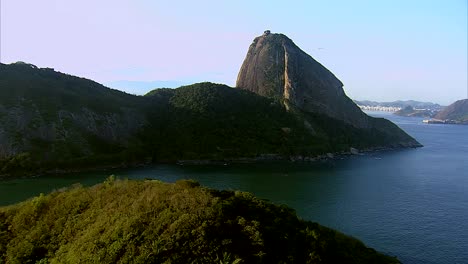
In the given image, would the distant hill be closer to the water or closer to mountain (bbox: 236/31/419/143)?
mountain (bbox: 236/31/419/143)

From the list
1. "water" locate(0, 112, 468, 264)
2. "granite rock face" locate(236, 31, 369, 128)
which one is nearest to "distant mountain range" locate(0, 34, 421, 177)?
"granite rock face" locate(236, 31, 369, 128)

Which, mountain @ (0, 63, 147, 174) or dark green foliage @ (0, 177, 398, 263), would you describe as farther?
mountain @ (0, 63, 147, 174)

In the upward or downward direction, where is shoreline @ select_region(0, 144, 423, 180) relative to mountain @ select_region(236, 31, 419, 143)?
downward

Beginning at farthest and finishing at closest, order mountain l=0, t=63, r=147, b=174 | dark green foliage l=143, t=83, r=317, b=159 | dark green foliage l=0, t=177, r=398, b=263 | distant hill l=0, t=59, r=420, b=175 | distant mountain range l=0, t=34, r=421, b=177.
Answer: dark green foliage l=143, t=83, r=317, b=159, distant mountain range l=0, t=34, r=421, b=177, distant hill l=0, t=59, r=420, b=175, mountain l=0, t=63, r=147, b=174, dark green foliage l=0, t=177, r=398, b=263

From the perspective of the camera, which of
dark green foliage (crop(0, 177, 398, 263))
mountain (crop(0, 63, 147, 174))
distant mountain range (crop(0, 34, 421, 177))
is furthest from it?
distant mountain range (crop(0, 34, 421, 177))

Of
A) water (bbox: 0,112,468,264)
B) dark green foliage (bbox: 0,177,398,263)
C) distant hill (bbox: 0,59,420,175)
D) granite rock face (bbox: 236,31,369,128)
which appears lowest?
water (bbox: 0,112,468,264)

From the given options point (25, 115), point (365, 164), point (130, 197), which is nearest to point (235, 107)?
point (365, 164)

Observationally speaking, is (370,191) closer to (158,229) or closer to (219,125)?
(219,125)

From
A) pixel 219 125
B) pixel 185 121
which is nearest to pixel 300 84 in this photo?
pixel 219 125
